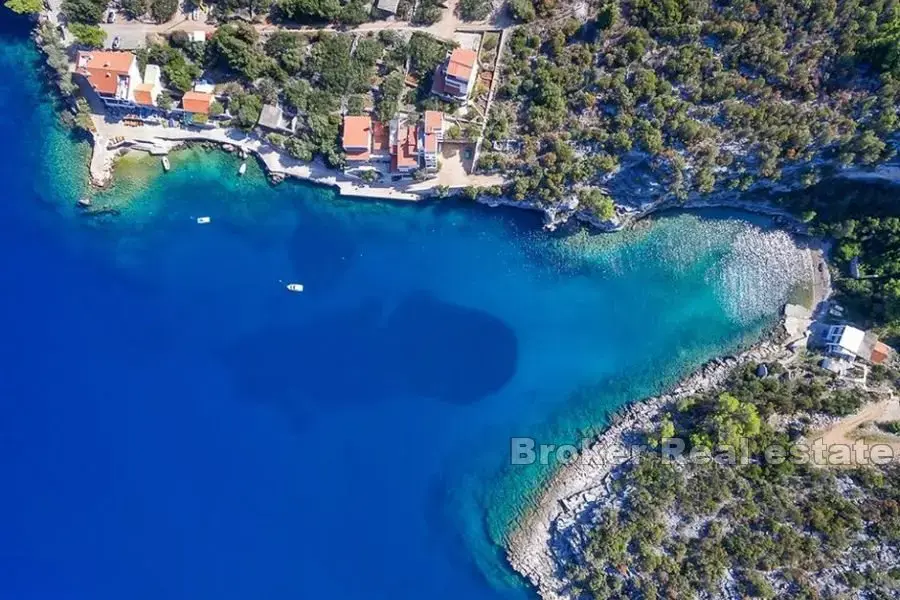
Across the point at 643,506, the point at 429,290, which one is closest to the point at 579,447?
the point at 643,506

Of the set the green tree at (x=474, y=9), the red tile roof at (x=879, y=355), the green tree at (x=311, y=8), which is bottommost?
the red tile roof at (x=879, y=355)

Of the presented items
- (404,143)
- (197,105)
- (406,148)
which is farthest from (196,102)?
(406,148)

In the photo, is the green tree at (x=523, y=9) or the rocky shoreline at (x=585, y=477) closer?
the green tree at (x=523, y=9)

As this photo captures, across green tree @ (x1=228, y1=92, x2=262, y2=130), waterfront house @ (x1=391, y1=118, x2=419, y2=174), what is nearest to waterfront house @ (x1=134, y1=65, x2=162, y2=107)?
green tree @ (x1=228, y1=92, x2=262, y2=130)

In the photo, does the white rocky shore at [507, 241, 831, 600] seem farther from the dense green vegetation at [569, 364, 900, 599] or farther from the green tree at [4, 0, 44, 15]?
the green tree at [4, 0, 44, 15]

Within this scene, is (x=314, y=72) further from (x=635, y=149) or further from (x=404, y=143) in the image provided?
(x=635, y=149)

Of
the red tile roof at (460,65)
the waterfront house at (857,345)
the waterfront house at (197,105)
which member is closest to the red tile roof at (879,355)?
the waterfront house at (857,345)

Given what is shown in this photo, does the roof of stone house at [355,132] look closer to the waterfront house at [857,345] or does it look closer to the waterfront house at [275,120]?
the waterfront house at [275,120]
